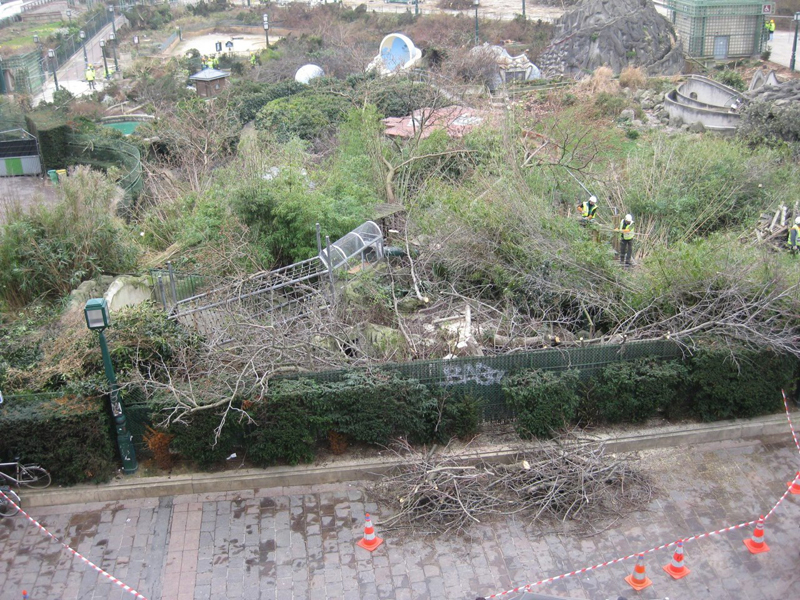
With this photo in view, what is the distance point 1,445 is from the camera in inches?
383

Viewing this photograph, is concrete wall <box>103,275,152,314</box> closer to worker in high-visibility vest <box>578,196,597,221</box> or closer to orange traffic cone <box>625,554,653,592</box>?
worker in high-visibility vest <box>578,196,597,221</box>

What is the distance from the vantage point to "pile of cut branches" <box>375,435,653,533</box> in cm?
945

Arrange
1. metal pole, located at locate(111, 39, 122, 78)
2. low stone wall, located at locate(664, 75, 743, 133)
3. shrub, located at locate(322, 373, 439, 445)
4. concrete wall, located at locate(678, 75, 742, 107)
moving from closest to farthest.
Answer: shrub, located at locate(322, 373, 439, 445) → low stone wall, located at locate(664, 75, 743, 133) → concrete wall, located at locate(678, 75, 742, 107) → metal pole, located at locate(111, 39, 122, 78)

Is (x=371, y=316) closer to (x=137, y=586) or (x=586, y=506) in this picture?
(x=586, y=506)

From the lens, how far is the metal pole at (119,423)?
31.4 feet

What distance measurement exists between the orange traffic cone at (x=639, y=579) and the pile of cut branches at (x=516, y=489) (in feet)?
3.35

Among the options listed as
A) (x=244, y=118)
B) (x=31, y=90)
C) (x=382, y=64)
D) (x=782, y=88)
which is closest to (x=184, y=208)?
(x=244, y=118)

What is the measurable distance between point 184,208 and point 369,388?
9.43 metres

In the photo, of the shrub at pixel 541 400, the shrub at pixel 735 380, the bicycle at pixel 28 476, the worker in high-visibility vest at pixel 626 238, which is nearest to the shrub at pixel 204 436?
the bicycle at pixel 28 476

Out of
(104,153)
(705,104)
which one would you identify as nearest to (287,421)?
(104,153)

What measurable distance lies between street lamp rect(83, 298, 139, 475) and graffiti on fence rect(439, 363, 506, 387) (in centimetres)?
408

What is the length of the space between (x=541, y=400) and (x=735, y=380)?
9.22 feet

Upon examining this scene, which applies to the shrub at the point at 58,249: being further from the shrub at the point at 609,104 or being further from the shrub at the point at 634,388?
the shrub at the point at 609,104

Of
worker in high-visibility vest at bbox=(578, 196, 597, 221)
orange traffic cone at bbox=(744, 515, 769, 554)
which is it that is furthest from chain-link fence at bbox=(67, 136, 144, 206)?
orange traffic cone at bbox=(744, 515, 769, 554)
